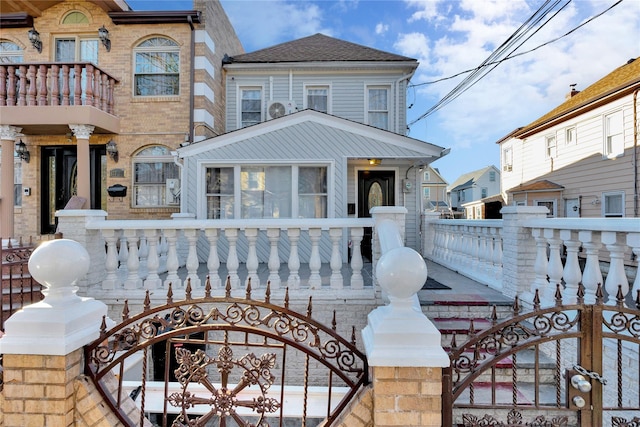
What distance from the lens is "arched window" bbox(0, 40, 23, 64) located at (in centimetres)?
850

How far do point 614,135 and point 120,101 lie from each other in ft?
46.3

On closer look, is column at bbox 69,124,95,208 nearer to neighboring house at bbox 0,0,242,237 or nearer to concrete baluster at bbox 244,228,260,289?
neighboring house at bbox 0,0,242,237

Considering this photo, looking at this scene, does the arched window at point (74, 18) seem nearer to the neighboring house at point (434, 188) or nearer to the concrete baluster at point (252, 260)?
the concrete baluster at point (252, 260)

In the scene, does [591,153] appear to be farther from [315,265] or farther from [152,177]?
[152,177]

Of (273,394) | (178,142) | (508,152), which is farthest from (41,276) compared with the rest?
(508,152)

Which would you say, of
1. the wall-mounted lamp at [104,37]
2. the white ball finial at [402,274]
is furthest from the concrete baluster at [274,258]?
the wall-mounted lamp at [104,37]

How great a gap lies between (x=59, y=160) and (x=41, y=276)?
8466 mm

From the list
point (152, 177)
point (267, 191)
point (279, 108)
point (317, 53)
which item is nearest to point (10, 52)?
point (152, 177)

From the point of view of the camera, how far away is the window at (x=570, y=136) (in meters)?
11.8

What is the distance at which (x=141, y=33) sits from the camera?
8.28 meters

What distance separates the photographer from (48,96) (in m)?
7.38

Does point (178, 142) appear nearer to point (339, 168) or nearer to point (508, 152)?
point (339, 168)

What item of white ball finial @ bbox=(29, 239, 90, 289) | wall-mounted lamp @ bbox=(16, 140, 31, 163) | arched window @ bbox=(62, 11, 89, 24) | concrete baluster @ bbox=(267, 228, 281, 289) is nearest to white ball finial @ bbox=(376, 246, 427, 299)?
white ball finial @ bbox=(29, 239, 90, 289)

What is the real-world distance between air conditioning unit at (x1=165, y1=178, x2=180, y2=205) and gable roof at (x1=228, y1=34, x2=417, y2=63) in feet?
13.1
